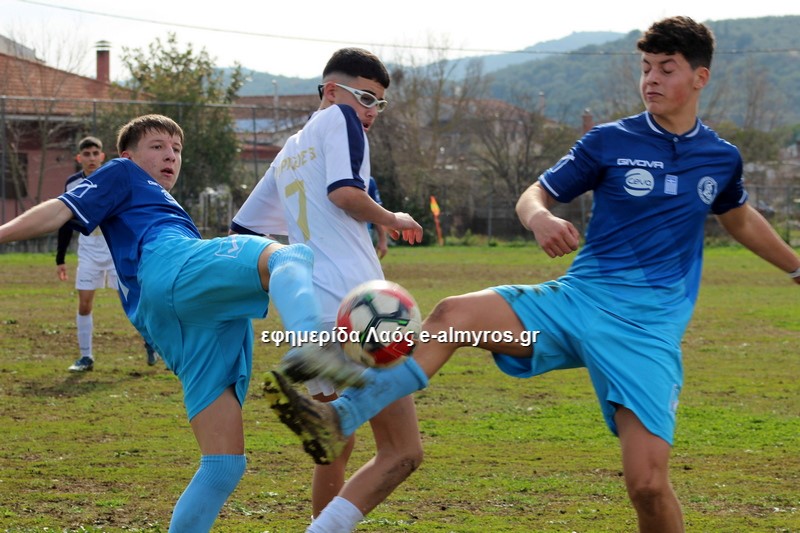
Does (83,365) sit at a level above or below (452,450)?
below

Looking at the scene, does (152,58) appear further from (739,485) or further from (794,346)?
(739,485)

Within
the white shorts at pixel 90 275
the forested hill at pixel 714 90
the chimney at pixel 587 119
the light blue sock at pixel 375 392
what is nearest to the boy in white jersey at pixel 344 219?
the light blue sock at pixel 375 392

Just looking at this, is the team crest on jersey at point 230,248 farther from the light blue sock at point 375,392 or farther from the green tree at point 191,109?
the green tree at point 191,109

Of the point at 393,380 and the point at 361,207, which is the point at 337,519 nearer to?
the point at 393,380

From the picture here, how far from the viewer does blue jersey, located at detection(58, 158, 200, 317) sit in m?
4.44

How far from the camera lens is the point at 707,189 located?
4582mm

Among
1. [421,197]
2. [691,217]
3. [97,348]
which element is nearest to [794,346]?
[97,348]

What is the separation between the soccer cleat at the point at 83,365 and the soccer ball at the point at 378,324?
7560 millimetres

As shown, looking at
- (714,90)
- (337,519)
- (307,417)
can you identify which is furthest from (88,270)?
(714,90)

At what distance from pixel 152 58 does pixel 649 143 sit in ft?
103

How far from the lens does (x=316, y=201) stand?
472cm

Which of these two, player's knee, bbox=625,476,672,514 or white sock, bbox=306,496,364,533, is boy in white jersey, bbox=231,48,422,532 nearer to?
white sock, bbox=306,496,364,533

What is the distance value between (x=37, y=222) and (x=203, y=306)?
0.82m

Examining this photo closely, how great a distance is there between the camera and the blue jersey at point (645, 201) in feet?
14.7
